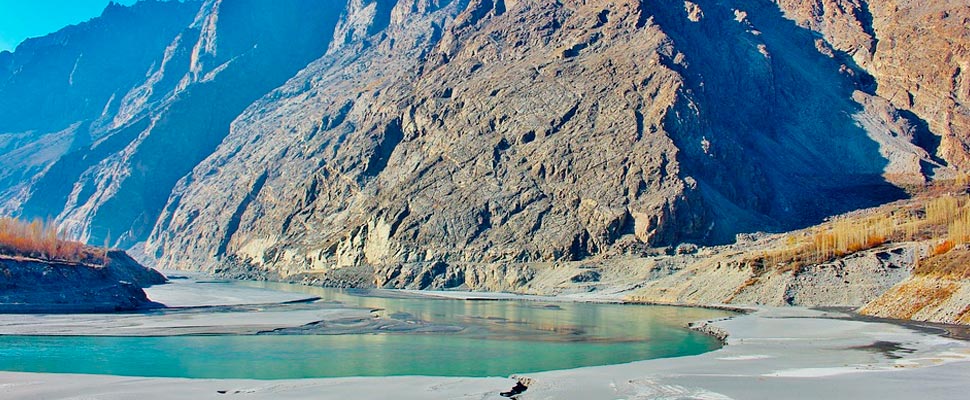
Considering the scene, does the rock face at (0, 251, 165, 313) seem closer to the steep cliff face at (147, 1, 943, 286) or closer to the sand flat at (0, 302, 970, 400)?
the sand flat at (0, 302, 970, 400)

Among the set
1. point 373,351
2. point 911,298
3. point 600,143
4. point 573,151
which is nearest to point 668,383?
point 373,351

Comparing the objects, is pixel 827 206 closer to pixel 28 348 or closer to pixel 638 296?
pixel 638 296

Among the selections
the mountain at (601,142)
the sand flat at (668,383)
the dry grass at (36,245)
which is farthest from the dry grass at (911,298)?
the dry grass at (36,245)

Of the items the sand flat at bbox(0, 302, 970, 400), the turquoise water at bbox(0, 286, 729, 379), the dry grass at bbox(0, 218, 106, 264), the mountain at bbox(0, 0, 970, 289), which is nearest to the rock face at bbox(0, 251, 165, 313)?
the dry grass at bbox(0, 218, 106, 264)

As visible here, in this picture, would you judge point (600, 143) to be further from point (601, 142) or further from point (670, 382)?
point (670, 382)

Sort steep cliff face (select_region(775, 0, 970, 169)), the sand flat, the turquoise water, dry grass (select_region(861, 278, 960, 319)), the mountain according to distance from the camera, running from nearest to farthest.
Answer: the sand flat
the turquoise water
dry grass (select_region(861, 278, 960, 319))
the mountain
steep cliff face (select_region(775, 0, 970, 169))

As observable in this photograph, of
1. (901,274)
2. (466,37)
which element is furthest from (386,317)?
(466,37)

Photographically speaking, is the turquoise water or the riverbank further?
the turquoise water
